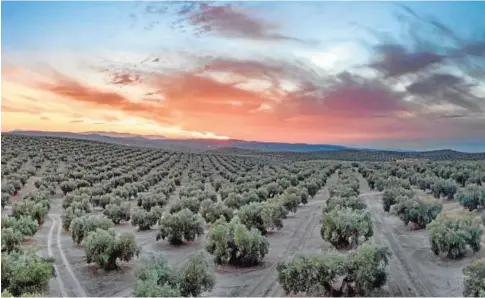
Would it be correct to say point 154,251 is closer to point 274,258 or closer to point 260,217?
point 274,258

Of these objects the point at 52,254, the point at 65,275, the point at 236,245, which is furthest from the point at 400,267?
the point at 52,254

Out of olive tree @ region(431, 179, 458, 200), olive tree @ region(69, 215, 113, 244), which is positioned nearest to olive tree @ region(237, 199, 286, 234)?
olive tree @ region(69, 215, 113, 244)

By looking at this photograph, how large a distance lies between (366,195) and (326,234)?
115 ft

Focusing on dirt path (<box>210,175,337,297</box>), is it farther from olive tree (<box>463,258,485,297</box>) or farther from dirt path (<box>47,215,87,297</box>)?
olive tree (<box>463,258,485,297</box>)

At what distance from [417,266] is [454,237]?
111 inches

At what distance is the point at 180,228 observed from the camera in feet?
128

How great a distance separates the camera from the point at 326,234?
120ft

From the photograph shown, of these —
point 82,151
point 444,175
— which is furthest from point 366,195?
point 82,151

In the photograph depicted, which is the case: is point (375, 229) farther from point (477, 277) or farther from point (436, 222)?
point (477, 277)

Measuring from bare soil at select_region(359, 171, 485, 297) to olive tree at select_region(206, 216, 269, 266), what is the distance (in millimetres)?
7942

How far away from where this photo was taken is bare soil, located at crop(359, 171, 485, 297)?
2795 cm

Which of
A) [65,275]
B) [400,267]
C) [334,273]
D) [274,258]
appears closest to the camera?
[334,273]

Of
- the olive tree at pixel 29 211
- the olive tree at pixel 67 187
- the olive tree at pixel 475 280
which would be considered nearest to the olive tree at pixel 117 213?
the olive tree at pixel 29 211

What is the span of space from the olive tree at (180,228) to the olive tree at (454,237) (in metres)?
16.3
